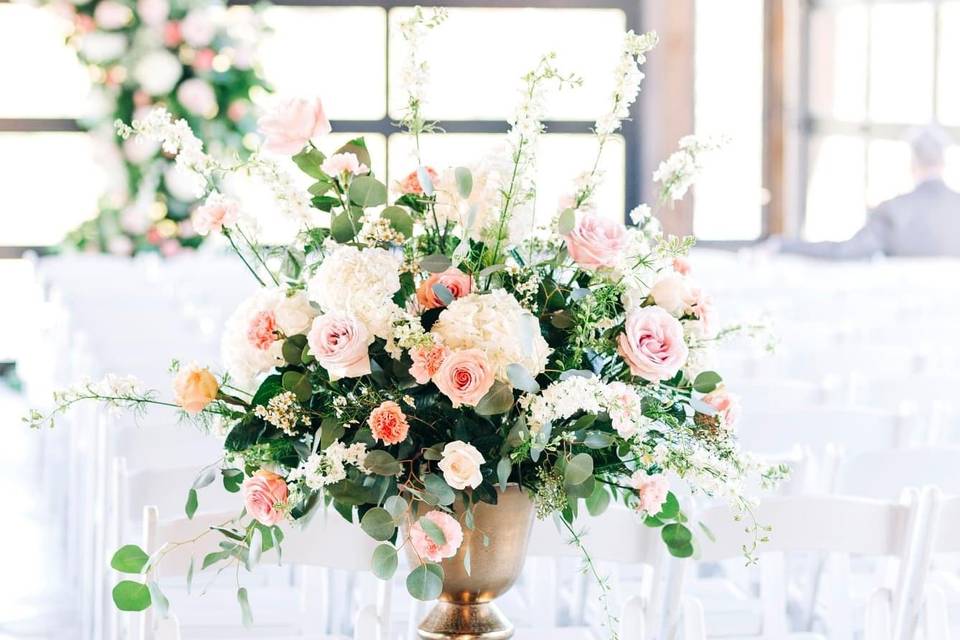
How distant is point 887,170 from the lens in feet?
30.7

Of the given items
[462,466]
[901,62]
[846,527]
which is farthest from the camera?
[901,62]

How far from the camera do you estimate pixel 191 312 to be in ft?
17.2

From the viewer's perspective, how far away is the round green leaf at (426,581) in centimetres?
158

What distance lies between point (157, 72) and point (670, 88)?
3.41 metres

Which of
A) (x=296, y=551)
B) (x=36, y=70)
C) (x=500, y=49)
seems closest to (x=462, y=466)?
(x=296, y=551)

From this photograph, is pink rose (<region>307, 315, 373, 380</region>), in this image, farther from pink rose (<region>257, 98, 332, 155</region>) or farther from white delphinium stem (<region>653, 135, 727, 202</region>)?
white delphinium stem (<region>653, 135, 727, 202</region>)

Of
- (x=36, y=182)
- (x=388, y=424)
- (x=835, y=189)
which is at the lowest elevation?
(x=388, y=424)

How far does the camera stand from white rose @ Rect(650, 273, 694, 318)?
5.55 ft

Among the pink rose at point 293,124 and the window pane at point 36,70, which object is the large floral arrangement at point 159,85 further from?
the pink rose at point 293,124

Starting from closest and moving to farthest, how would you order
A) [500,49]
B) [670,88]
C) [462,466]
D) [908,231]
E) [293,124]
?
1. [462,466]
2. [293,124]
3. [908,231]
4. [670,88]
5. [500,49]

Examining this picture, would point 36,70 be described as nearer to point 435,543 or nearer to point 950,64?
Answer: point 950,64

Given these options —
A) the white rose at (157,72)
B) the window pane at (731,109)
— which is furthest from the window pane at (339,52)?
the window pane at (731,109)

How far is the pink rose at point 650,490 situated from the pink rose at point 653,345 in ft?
0.37

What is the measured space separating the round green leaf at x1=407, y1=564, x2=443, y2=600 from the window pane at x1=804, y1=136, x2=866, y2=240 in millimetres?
8483
